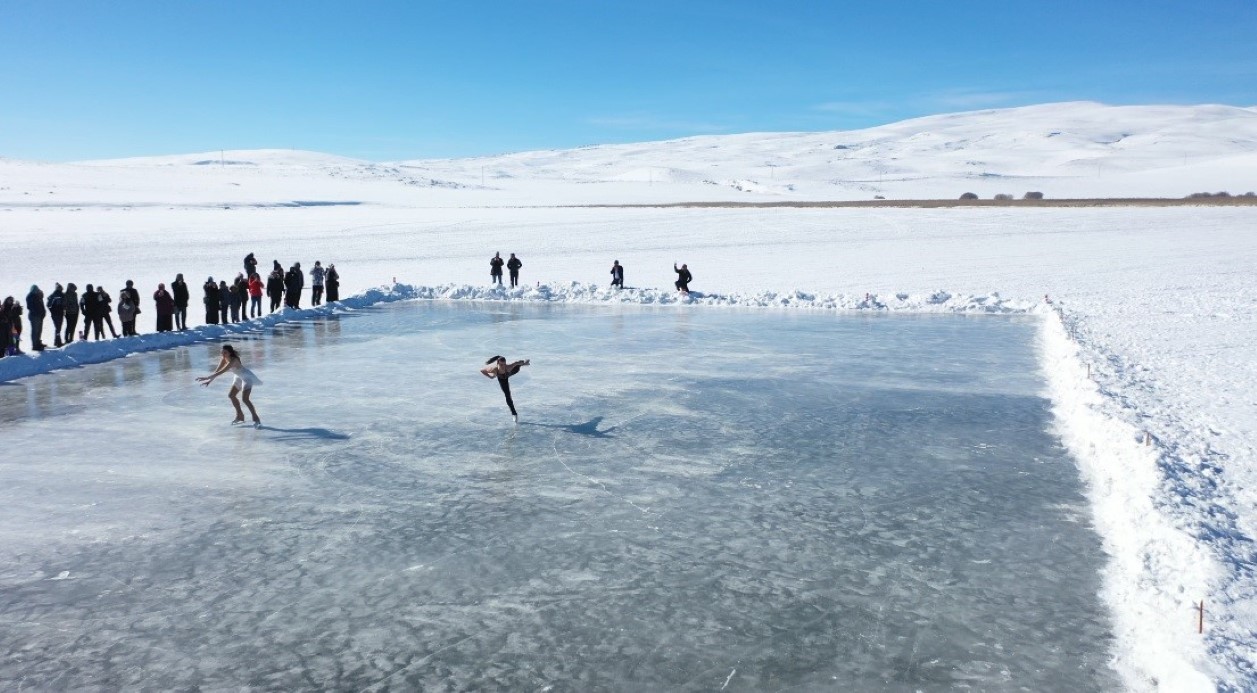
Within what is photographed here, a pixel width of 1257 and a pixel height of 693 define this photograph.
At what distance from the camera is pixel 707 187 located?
130 meters

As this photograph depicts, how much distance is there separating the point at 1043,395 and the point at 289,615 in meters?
10.8

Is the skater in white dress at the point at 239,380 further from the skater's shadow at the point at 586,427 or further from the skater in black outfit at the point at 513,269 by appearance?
the skater in black outfit at the point at 513,269

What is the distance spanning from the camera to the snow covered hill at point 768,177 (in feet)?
292

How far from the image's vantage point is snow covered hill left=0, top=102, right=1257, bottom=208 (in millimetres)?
88938

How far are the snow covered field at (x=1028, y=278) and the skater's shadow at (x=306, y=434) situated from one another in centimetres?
681

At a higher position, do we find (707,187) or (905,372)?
(707,187)

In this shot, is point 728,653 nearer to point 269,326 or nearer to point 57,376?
point 57,376

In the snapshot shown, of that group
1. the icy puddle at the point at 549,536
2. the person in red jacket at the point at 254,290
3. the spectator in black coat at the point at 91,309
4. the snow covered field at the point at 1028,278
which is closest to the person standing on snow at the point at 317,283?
the person in red jacket at the point at 254,290

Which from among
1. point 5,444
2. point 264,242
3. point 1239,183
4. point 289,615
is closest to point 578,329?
point 5,444

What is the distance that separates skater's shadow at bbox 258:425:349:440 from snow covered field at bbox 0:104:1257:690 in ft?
22.4

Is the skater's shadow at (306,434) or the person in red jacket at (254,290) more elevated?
the person in red jacket at (254,290)

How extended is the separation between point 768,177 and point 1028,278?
129943 mm

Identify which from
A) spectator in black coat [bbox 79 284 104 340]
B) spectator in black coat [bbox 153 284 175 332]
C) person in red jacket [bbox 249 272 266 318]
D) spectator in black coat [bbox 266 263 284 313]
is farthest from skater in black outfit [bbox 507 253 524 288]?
spectator in black coat [bbox 79 284 104 340]

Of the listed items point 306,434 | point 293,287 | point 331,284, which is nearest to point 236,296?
point 293,287
